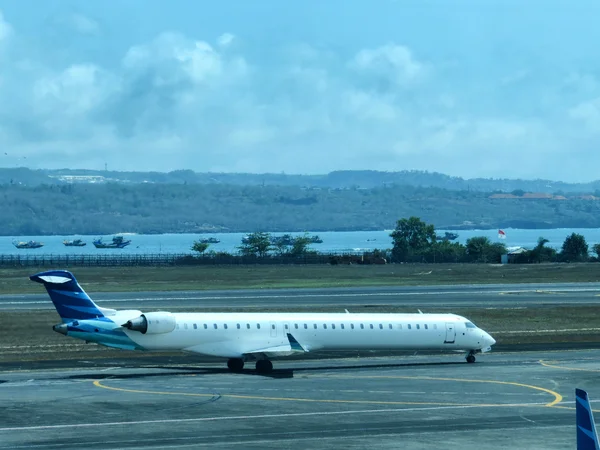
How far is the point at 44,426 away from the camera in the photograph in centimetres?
3722

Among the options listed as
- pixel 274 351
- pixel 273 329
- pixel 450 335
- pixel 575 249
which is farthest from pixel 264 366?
pixel 575 249

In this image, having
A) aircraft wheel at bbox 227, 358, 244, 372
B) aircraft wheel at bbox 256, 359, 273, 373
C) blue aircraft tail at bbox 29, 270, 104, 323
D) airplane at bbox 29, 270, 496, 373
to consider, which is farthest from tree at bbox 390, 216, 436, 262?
blue aircraft tail at bbox 29, 270, 104, 323

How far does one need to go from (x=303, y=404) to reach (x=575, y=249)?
135091mm

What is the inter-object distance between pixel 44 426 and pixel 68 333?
12956 mm

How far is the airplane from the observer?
50375 millimetres

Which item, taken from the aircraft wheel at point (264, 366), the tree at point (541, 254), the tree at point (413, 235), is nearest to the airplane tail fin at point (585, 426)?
the aircraft wheel at point (264, 366)

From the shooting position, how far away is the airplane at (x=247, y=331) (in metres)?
50.4

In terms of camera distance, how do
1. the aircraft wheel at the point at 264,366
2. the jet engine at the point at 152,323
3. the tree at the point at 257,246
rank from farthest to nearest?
the tree at the point at 257,246
the aircraft wheel at the point at 264,366
the jet engine at the point at 152,323

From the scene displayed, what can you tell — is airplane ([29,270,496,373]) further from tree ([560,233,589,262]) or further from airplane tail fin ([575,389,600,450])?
tree ([560,233,589,262])

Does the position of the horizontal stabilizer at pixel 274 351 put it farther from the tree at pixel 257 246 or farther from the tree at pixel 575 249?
the tree at pixel 257 246

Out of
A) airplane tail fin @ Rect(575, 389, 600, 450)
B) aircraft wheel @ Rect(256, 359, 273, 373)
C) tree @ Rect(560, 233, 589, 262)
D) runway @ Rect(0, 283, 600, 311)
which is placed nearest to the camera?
airplane tail fin @ Rect(575, 389, 600, 450)

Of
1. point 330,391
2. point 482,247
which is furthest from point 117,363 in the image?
point 482,247

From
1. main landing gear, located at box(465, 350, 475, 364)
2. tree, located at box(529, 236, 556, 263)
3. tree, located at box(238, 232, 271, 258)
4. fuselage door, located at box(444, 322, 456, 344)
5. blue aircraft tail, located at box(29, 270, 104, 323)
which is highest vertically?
tree, located at box(238, 232, 271, 258)

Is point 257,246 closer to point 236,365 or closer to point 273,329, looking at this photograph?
point 236,365
